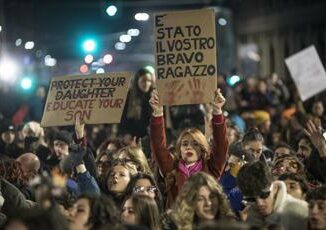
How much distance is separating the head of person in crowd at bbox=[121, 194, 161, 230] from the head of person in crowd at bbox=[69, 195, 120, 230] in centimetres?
30

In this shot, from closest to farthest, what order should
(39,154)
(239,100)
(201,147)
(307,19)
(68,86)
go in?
(201,147), (68,86), (39,154), (239,100), (307,19)

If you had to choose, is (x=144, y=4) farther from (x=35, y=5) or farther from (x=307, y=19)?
(x=35, y=5)

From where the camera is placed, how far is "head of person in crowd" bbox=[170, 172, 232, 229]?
717 cm

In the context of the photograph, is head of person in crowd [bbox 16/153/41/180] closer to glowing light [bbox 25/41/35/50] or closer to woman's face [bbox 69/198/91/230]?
woman's face [bbox 69/198/91/230]

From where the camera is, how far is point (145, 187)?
8234 millimetres

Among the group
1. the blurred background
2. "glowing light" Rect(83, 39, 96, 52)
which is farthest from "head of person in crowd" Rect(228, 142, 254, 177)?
"glowing light" Rect(83, 39, 96, 52)

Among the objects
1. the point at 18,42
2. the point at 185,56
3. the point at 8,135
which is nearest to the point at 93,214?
the point at 185,56

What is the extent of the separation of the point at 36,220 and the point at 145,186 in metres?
2.67

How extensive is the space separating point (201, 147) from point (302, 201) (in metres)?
1.58

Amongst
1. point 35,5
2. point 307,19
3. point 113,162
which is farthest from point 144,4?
point 113,162

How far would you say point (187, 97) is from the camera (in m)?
10.2

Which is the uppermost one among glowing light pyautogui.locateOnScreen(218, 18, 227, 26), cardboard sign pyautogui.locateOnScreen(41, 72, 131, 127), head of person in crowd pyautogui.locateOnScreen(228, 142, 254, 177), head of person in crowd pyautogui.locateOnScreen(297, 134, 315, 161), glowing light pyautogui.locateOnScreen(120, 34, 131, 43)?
glowing light pyautogui.locateOnScreen(218, 18, 227, 26)

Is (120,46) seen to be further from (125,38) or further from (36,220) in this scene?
(36,220)

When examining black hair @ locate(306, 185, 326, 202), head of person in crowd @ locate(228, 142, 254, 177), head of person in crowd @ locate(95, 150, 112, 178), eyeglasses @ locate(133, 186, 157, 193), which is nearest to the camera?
black hair @ locate(306, 185, 326, 202)
